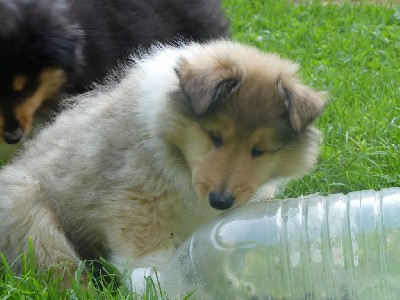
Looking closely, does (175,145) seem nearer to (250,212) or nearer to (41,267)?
(250,212)

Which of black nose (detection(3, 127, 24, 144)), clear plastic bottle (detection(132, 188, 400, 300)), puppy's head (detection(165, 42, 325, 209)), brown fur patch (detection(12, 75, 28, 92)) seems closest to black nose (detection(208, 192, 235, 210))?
puppy's head (detection(165, 42, 325, 209))

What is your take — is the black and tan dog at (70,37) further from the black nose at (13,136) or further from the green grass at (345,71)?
the green grass at (345,71)

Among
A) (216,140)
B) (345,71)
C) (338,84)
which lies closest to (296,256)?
(216,140)

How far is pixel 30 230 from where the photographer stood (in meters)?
4.07

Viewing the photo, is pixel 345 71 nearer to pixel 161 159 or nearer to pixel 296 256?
pixel 161 159

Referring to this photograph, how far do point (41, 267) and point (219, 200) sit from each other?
905 millimetres

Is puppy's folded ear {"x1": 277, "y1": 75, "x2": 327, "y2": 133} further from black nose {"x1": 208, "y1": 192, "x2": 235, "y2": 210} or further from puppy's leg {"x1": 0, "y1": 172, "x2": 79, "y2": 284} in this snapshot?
puppy's leg {"x1": 0, "y1": 172, "x2": 79, "y2": 284}

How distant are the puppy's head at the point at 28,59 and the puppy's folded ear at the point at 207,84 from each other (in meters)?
1.51

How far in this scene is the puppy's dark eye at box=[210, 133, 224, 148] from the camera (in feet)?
12.4

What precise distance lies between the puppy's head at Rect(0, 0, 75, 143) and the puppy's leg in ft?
2.78

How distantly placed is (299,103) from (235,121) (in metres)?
0.29

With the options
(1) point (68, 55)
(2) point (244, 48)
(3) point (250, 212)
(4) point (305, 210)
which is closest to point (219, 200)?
(3) point (250, 212)

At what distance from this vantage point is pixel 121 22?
6.08m

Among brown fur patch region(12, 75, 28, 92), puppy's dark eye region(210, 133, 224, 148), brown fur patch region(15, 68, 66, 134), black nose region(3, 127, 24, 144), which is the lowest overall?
black nose region(3, 127, 24, 144)
